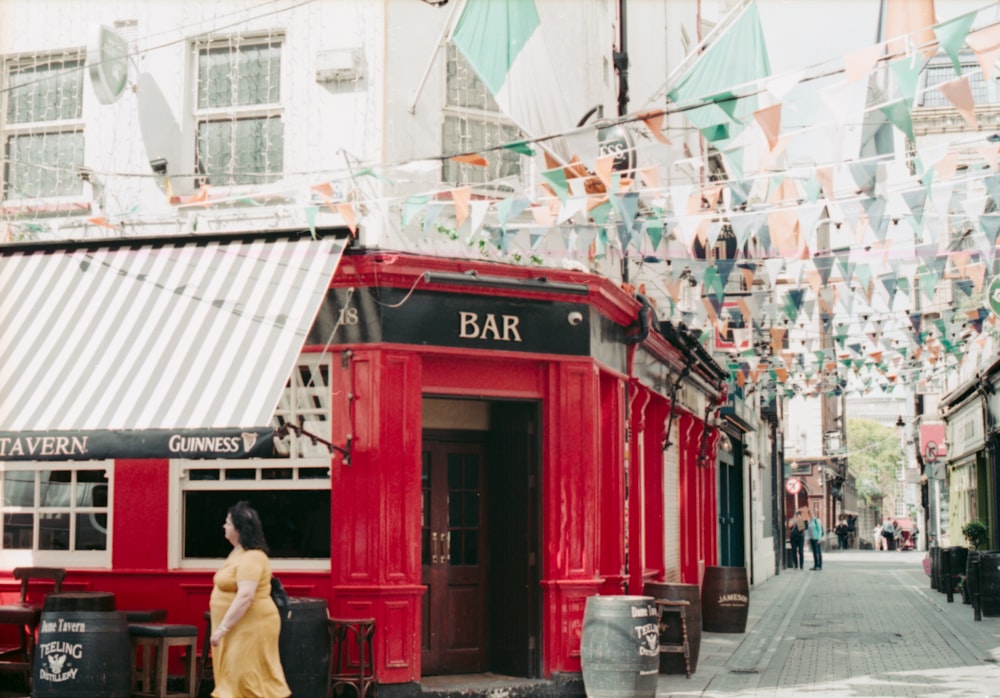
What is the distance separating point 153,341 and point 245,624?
3239mm

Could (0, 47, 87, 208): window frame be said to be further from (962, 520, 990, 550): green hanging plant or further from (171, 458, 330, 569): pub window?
(962, 520, 990, 550): green hanging plant

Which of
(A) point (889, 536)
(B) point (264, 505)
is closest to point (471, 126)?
(B) point (264, 505)

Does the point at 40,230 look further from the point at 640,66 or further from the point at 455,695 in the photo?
the point at 640,66

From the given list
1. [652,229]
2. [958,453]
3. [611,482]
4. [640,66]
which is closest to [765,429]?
[958,453]

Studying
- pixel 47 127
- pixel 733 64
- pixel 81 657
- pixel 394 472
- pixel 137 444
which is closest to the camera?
pixel 137 444

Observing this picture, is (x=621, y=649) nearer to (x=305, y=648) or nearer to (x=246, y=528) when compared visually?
(x=305, y=648)

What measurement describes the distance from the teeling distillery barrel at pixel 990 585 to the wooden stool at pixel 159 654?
14.5m

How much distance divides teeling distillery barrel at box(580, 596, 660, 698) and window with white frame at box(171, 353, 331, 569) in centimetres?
273

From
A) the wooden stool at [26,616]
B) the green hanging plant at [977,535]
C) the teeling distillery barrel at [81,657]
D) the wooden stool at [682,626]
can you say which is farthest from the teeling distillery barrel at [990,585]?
the teeling distillery barrel at [81,657]

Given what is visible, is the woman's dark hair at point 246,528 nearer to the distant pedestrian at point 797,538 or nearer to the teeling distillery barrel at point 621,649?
the teeling distillery barrel at point 621,649

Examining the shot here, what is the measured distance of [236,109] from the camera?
13.6 m

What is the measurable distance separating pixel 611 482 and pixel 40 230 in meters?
6.91

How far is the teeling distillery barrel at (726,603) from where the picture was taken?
19828mm

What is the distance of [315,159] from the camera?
13.2 meters
